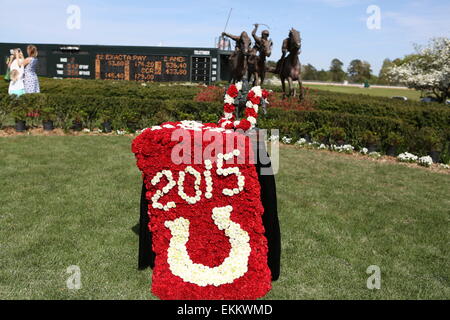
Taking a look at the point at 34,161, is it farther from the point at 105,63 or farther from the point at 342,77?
the point at 342,77

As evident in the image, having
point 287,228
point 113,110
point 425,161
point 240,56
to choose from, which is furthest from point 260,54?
point 287,228

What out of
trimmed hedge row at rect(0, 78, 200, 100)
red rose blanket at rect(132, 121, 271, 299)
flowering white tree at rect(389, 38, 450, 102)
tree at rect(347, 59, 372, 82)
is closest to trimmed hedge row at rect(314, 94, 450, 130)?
trimmed hedge row at rect(0, 78, 200, 100)

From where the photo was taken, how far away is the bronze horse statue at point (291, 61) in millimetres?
12094

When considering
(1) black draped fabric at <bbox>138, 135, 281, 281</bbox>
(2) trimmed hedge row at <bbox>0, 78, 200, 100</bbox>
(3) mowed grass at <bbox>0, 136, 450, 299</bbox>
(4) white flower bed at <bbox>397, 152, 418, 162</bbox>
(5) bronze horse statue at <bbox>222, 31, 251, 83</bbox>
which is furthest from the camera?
(2) trimmed hedge row at <bbox>0, 78, 200, 100</bbox>

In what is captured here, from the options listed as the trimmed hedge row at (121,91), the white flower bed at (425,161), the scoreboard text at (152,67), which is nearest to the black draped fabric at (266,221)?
the white flower bed at (425,161)

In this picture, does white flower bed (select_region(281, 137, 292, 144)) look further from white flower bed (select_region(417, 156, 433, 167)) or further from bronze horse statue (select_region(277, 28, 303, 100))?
white flower bed (select_region(417, 156, 433, 167))

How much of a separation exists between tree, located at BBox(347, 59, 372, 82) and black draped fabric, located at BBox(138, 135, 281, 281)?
10071 centimetres

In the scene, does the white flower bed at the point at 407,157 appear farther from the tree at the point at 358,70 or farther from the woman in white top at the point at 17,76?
the tree at the point at 358,70

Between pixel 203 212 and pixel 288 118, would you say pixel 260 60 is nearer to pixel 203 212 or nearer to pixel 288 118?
pixel 288 118

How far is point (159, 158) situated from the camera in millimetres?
3338

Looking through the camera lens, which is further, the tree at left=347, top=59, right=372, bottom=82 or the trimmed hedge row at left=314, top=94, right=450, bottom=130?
the tree at left=347, top=59, right=372, bottom=82

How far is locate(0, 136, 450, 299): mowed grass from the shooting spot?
12.1ft

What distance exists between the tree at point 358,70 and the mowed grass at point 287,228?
319 ft
